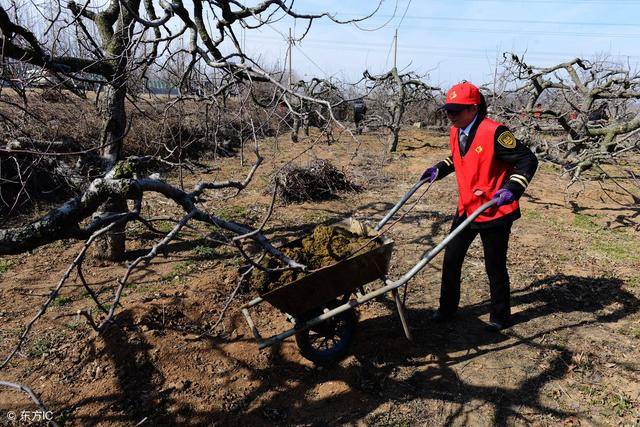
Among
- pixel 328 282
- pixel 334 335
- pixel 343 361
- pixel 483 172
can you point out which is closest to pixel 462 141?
pixel 483 172

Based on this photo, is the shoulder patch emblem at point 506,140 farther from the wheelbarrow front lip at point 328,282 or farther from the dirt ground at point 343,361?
the dirt ground at point 343,361

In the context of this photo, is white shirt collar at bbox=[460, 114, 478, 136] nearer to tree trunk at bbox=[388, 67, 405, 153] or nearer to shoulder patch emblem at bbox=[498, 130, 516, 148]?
shoulder patch emblem at bbox=[498, 130, 516, 148]

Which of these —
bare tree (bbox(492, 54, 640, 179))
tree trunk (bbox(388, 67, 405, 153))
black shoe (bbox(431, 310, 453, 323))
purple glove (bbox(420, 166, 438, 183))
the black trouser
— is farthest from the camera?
tree trunk (bbox(388, 67, 405, 153))

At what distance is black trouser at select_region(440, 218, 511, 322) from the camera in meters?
3.34

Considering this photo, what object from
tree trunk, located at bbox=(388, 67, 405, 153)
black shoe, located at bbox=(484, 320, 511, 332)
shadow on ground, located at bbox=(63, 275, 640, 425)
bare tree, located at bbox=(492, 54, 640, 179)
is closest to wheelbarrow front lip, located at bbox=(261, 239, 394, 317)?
shadow on ground, located at bbox=(63, 275, 640, 425)

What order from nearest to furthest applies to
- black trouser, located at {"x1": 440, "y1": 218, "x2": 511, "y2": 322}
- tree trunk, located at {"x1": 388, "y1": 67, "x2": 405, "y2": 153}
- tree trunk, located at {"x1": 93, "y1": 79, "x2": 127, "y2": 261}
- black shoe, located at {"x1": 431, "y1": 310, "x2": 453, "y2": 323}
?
black trouser, located at {"x1": 440, "y1": 218, "x2": 511, "y2": 322}
black shoe, located at {"x1": 431, "y1": 310, "x2": 453, "y2": 323}
tree trunk, located at {"x1": 93, "y1": 79, "x2": 127, "y2": 261}
tree trunk, located at {"x1": 388, "y1": 67, "x2": 405, "y2": 153}

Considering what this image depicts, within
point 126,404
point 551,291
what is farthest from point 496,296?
point 126,404

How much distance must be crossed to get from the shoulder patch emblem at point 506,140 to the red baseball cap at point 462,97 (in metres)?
0.30

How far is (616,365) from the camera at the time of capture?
3.31 m

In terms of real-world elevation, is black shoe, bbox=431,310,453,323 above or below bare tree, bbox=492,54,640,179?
below

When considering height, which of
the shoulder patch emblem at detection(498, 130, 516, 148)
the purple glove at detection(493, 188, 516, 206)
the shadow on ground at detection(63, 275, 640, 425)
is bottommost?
the shadow on ground at detection(63, 275, 640, 425)

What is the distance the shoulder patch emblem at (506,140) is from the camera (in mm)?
3078

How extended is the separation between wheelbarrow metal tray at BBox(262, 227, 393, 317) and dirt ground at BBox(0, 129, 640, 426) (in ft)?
2.34

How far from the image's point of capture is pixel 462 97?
3070 millimetres
